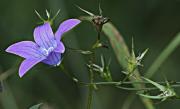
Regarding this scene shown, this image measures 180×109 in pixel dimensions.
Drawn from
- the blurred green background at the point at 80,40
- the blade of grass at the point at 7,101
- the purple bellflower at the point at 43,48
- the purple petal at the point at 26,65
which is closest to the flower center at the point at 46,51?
the purple bellflower at the point at 43,48

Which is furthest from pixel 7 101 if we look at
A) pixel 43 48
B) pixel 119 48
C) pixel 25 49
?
pixel 25 49

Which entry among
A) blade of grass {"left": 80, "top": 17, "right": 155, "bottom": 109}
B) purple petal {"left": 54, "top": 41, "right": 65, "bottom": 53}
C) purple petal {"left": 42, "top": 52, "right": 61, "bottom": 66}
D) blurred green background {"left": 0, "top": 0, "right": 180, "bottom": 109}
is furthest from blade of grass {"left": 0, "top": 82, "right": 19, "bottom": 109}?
purple petal {"left": 54, "top": 41, "right": 65, "bottom": 53}

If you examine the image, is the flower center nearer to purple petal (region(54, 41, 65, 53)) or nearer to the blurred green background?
purple petal (region(54, 41, 65, 53))

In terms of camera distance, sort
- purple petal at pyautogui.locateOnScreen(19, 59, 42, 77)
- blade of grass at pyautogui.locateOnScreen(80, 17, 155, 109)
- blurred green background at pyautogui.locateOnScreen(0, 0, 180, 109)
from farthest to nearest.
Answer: blurred green background at pyautogui.locateOnScreen(0, 0, 180, 109) < blade of grass at pyautogui.locateOnScreen(80, 17, 155, 109) < purple petal at pyautogui.locateOnScreen(19, 59, 42, 77)

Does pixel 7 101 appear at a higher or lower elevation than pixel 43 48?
lower

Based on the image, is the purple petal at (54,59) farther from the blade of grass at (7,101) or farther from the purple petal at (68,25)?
the blade of grass at (7,101)

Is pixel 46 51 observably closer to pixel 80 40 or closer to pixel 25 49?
pixel 25 49

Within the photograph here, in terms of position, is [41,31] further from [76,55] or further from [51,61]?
[76,55]

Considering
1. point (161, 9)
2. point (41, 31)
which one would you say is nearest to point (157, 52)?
point (161, 9)
